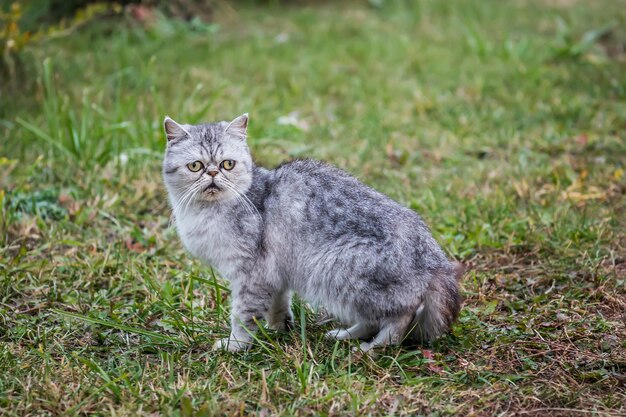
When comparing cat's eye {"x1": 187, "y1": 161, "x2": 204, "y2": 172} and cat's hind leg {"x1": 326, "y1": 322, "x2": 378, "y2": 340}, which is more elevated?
cat's eye {"x1": 187, "y1": 161, "x2": 204, "y2": 172}

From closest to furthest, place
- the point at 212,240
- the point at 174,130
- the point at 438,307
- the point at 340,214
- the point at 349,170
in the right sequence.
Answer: the point at 438,307 → the point at 340,214 → the point at 212,240 → the point at 174,130 → the point at 349,170

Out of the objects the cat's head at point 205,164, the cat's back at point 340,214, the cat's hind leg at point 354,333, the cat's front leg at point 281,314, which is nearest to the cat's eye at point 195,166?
the cat's head at point 205,164

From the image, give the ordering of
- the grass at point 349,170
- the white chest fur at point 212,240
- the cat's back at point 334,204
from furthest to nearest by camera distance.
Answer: the white chest fur at point 212,240
the cat's back at point 334,204
the grass at point 349,170

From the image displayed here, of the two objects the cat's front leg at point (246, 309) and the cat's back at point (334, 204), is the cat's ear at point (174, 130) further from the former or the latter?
the cat's front leg at point (246, 309)

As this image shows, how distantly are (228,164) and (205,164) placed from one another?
118 millimetres

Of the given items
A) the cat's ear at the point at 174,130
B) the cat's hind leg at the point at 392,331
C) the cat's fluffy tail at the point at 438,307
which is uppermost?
the cat's ear at the point at 174,130

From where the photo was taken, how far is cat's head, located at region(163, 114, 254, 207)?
12.1 feet

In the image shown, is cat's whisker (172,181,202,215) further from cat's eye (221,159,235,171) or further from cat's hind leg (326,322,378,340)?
cat's hind leg (326,322,378,340)

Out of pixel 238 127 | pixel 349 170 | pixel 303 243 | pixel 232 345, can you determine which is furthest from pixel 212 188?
pixel 349 170

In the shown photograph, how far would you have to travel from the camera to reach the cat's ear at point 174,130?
3814 millimetres

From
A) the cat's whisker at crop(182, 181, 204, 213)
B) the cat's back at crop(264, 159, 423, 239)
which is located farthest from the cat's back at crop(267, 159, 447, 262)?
the cat's whisker at crop(182, 181, 204, 213)

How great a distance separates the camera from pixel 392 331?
11.4ft

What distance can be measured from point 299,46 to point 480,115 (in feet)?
8.65

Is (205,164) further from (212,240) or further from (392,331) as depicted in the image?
(392,331)
